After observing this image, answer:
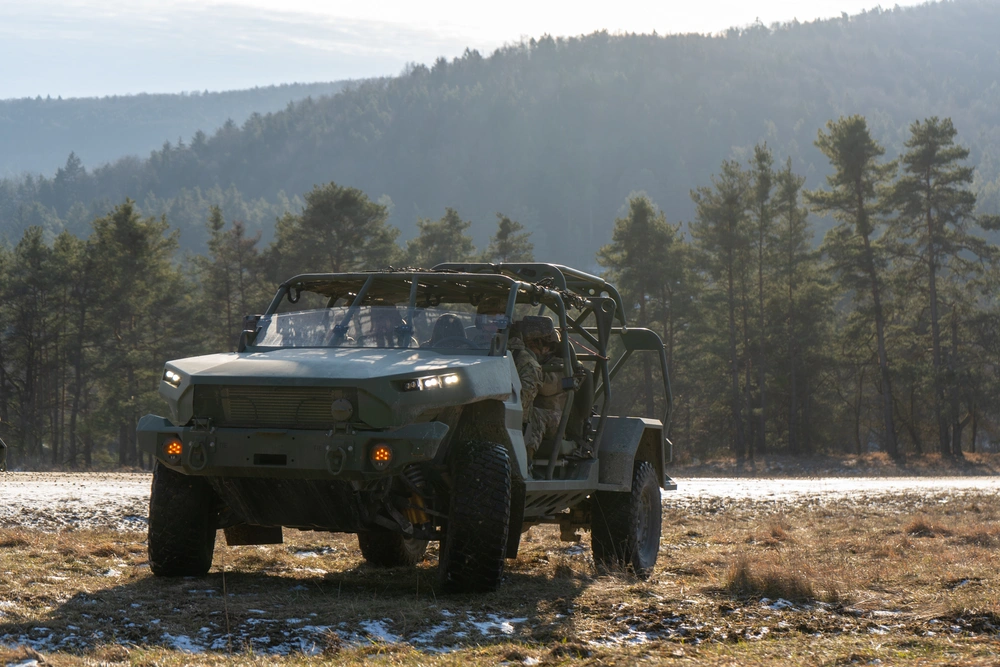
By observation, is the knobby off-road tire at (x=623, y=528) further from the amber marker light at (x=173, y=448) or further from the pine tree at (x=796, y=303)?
the pine tree at (x=796, y=303)

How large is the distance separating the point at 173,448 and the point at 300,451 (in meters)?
0.99

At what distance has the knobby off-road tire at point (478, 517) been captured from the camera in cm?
730

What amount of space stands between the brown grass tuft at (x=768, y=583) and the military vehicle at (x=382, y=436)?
5.14ft

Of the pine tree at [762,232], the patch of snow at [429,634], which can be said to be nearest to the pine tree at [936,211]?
the pine tree at [762,232]

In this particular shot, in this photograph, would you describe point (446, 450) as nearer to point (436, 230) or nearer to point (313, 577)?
point (313, 577)

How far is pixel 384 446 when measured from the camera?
6895 mm

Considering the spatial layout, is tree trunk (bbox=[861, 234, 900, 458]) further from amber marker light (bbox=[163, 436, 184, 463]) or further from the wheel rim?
amber marker light (bbox=[163, 436, 184, 463])

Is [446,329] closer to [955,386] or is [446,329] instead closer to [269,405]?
[269,405]

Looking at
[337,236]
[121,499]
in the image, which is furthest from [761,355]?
[121,499]

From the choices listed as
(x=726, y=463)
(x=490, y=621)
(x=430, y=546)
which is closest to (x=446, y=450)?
(x=490, y=621)

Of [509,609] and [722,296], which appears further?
[722,296]

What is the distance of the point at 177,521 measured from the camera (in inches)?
313

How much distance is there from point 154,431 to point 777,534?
7.48m

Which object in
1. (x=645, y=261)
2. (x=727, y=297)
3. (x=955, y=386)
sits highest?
(x=645, y=261)
